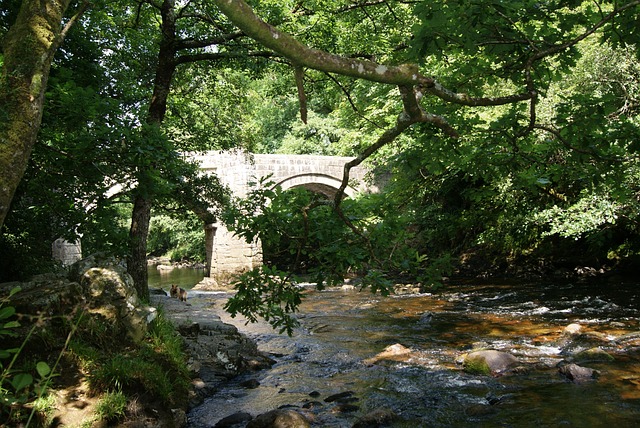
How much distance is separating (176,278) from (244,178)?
677 cm

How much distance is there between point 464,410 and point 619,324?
4.17m

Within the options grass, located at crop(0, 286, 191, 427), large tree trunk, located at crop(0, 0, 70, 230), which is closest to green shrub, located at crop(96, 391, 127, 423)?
grass, located at crop(0, 286, 191, 427)

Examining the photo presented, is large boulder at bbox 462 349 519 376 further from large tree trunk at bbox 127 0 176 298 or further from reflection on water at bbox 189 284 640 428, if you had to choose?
large tree trunk at bbox 127 0 176 298

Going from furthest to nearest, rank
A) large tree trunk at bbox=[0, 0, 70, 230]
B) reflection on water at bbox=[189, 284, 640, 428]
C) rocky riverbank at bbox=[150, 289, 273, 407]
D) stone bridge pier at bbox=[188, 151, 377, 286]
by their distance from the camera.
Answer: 1. stone bridge pier at bbox=[188, 151, 377, 286]
2. rocky riverbank at bbox=[150, 289, 273, 407]
3. reflection on water at bbox=[189, 284, 640, 428]
4. large tree trunk at bbox=[0, 0, 70, 230]

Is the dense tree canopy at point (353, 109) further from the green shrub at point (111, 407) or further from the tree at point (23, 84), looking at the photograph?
the green shrub at point (111, 407)

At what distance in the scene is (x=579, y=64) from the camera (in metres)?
10.4

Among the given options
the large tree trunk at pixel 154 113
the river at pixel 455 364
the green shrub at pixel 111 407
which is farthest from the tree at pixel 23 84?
the large tree trunk at pixel 154 113

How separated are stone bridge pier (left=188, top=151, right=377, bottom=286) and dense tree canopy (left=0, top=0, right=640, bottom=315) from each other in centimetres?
725

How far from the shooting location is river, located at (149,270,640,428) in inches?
193

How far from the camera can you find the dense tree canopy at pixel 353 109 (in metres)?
3.19

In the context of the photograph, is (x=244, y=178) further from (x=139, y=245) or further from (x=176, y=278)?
(x=139, y=245)

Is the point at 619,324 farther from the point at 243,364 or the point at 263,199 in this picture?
the point at 263,199

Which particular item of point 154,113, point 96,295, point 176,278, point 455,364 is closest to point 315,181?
point 176,278

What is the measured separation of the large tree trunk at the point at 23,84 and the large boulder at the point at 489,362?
531cm
